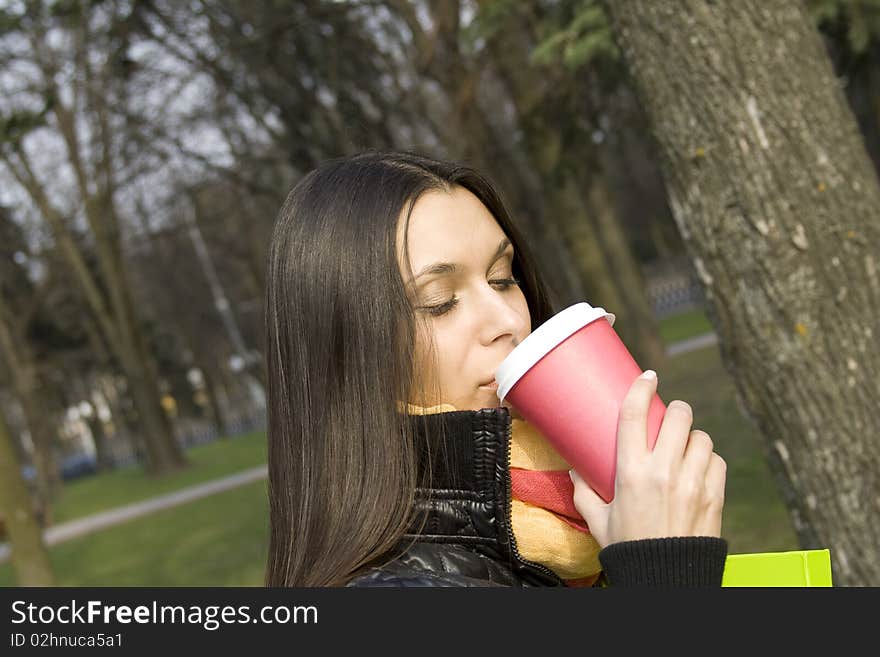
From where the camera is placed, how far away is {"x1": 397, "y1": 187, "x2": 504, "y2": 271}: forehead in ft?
4.99

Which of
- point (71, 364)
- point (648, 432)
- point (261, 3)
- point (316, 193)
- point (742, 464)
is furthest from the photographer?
point (71, 364)

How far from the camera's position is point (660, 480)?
4.26 ft

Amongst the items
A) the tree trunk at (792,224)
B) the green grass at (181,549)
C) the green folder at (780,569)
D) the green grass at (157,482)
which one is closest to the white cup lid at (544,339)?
the green folder at (780,569)

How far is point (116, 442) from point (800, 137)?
6149cm

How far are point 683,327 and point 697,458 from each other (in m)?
26.5

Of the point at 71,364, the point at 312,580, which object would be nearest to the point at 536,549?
the point at 312,580

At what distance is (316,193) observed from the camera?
160cm

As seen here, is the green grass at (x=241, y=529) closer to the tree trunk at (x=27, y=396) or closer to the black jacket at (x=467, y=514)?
the black jacket at (x=467, y=514)

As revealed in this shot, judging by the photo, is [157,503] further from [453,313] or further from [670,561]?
[670,561]

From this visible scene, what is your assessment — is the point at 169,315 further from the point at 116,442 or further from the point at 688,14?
the point at 688,14

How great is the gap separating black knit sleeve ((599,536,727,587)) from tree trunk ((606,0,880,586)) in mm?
1702

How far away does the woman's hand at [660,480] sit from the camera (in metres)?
1.30

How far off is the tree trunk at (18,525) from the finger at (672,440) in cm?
754

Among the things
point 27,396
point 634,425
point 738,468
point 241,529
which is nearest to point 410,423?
point 634,425
